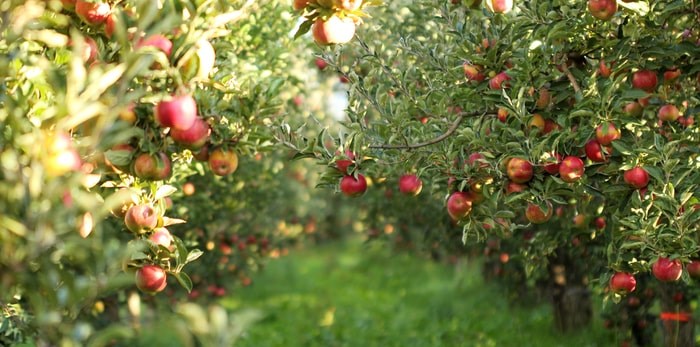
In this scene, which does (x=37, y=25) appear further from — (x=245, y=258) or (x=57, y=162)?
(x=245, y=258)

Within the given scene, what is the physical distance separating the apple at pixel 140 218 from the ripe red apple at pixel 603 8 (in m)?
2.20

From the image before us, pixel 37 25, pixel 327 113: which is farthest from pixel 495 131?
pixel 327 113

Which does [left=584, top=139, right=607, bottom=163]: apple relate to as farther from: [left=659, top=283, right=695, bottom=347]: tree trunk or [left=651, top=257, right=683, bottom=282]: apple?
[left=659, top=283, right=695, bottom=347]: tree trunk

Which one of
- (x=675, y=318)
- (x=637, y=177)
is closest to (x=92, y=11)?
(x=637, y=177)

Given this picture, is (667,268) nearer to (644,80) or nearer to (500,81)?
(644,80)

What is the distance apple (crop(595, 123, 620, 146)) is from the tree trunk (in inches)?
107

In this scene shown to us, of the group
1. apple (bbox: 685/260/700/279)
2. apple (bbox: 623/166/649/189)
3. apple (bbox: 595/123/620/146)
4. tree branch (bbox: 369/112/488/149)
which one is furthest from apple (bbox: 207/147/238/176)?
apple (bbox: 685/260/700/279)

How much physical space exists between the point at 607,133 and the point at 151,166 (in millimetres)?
2102

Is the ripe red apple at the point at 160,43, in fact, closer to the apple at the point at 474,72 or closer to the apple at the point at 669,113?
the apple at the point at 474,72

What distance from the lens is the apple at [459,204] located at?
13.2 feet

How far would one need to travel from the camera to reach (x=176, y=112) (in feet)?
9.46

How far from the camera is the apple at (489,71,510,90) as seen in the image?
4.21 m

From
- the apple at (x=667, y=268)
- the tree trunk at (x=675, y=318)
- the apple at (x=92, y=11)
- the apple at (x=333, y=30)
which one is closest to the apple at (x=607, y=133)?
the apple at (x=667, y=268)

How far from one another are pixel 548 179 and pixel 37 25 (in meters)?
2.36
